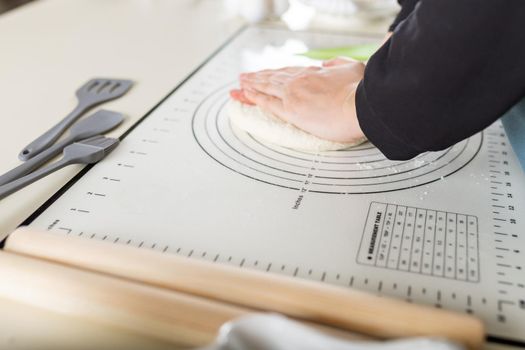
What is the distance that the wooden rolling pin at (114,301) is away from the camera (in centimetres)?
33

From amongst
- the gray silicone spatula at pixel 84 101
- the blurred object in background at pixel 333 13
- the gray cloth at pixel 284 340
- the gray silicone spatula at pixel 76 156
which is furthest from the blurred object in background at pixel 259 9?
the gray cloth at pixel 284 340

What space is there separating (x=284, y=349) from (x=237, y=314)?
0.05 meters

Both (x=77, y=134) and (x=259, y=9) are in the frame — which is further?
(x=259, y=9)

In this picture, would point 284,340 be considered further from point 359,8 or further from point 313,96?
point 359,8

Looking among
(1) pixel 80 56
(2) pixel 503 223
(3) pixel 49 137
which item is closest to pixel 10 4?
(1) pixel 80 56

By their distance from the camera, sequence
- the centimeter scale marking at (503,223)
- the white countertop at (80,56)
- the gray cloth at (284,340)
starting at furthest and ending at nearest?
the white countertop at (80,56), the centimeter scale marking at (503,223), the gray cloth at (284,340)

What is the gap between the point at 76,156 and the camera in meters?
0.55

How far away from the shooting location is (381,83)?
471 millimetres

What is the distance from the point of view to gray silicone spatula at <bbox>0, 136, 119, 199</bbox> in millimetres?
503

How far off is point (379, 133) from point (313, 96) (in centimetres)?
12

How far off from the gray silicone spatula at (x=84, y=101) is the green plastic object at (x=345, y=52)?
28cm

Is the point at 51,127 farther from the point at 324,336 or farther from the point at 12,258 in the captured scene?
the point at 324,336

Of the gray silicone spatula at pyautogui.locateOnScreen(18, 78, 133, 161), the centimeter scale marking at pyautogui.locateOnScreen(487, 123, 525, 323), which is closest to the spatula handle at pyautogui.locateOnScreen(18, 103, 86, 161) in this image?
the gray silicone spatula at pyautogui.locateOnScreen(18, 78, 133, 161)

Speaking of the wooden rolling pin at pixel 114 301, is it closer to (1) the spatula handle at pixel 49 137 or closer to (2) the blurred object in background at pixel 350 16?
(1) the spatula handle at pixel 49 137
